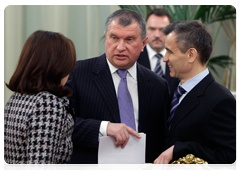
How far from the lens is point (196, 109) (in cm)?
147

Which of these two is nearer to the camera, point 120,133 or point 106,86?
point 120,133

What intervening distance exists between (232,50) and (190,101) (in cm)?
304

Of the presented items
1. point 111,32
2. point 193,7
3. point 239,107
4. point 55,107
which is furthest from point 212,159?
point 193,7

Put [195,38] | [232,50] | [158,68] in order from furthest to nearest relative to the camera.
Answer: [232,50] → [158,68] → [195,38]

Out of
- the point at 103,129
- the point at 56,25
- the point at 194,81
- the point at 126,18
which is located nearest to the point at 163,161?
the point at 103,129

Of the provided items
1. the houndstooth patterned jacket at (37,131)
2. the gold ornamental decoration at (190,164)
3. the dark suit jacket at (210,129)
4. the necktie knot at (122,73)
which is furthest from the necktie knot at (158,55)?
the houndstooth patterned jacket at (37,131)

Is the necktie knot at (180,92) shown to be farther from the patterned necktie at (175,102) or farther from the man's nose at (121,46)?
the man's nose at (121,46)

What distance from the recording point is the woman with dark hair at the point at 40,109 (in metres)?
1.13

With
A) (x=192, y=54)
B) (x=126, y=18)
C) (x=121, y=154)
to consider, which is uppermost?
(x=126, y=18)

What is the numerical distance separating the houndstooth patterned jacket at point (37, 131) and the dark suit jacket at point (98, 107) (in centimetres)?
33

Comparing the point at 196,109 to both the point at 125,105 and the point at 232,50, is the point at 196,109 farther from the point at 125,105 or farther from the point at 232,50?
the point at 232,50

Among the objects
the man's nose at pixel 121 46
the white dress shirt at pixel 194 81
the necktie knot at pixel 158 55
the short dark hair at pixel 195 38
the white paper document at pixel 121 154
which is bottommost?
the white paper document at pixel 121 154

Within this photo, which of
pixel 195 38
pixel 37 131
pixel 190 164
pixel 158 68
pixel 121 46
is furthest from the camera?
pixel 158 68

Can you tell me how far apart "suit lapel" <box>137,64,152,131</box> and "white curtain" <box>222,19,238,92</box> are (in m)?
2.75
